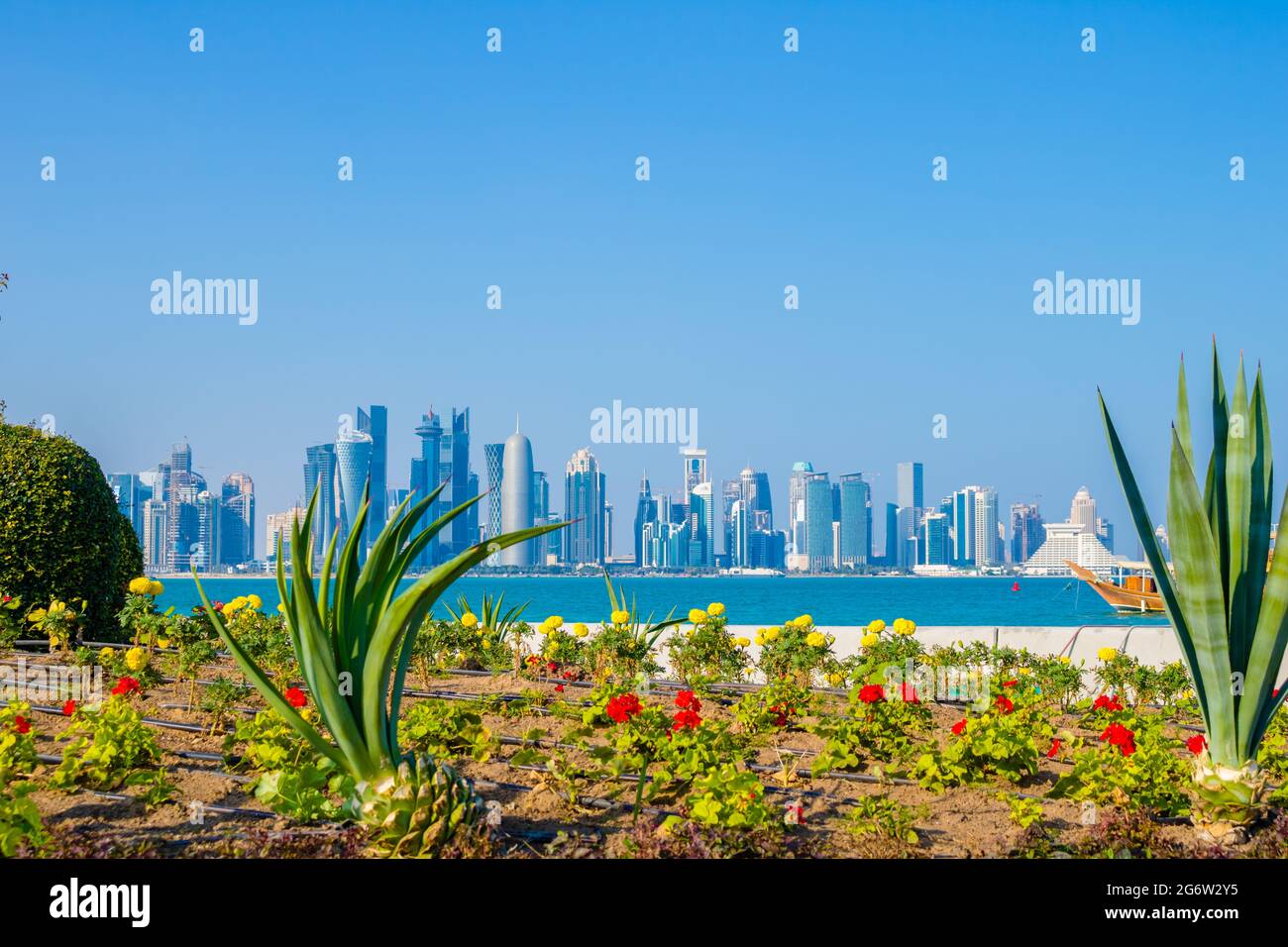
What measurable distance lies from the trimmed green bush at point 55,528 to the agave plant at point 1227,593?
310 inches

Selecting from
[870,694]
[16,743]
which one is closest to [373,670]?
[16,743]

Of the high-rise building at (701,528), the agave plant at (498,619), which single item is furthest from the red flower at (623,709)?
the high-rise building at (701,528)

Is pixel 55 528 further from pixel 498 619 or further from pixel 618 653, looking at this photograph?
pixel 618 653

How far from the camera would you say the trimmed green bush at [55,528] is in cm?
804

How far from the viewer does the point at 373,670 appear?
11.4ft

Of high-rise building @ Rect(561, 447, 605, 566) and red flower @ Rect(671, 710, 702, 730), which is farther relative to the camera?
high-rise building @ Rect(561, 447, 605, 566)

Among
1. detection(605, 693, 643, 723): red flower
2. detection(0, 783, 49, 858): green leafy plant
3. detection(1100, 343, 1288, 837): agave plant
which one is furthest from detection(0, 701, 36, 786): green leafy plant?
detection(1100, 343, 1288, 837): agave plant

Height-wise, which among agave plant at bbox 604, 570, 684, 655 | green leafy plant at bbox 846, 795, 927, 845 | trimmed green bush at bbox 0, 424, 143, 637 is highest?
trimmed green bush at bbox 0, 424, 143, 637

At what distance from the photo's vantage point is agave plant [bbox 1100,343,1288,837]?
379 centimetres

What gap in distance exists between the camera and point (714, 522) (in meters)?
142

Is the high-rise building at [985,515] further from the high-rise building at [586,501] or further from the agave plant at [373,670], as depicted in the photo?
the agave plant at [373,670]

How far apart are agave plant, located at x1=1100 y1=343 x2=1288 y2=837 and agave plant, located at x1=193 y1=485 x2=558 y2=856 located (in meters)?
2.69

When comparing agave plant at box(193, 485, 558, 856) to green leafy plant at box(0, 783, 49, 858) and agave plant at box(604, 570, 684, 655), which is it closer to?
green leafy plant at box(0, 783, 49, 858)
